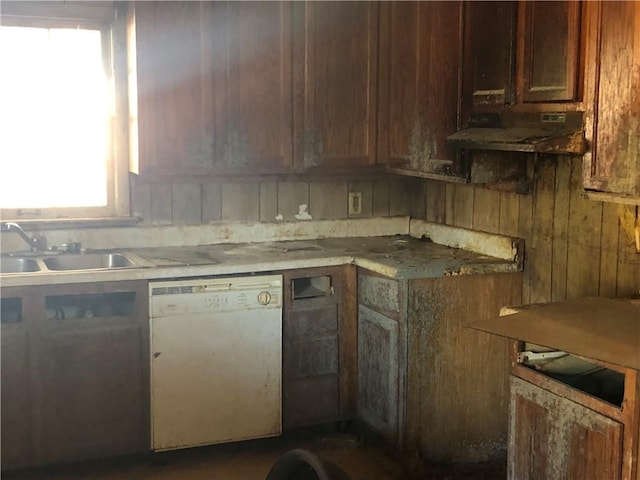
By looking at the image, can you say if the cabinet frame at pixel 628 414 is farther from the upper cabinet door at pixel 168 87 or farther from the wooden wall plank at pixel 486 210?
the upper cabinet door at pixel 168 87

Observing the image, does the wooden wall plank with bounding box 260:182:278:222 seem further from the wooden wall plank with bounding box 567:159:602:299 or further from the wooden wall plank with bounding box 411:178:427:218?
the wooden wall plank with bounding box 567:159:602:299

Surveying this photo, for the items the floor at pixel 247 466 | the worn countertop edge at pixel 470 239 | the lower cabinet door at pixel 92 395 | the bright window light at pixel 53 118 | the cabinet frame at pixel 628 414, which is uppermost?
the bright window light at pixel 53 118

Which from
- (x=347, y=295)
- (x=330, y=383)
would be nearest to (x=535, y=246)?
(x=347, y=295)

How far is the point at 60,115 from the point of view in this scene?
11.6 ft

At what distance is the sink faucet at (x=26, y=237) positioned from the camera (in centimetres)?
332

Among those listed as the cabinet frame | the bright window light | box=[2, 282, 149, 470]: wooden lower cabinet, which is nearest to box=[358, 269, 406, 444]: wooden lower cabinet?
box=[2, 282, 149, 470]: wooden lower cabinet

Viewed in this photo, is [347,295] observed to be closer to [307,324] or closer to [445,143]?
[307,324]

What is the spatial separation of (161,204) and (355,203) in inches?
40.1

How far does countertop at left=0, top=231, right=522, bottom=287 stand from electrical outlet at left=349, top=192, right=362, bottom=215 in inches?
8.9

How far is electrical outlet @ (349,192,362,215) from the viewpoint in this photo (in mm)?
4039

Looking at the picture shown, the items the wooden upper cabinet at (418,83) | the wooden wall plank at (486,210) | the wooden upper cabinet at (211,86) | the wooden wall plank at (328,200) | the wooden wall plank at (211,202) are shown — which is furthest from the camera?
the wooden wall plank at (328,200)

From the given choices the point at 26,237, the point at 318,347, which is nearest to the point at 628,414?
the point at 318,347

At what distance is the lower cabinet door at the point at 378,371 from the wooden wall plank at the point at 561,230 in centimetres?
68

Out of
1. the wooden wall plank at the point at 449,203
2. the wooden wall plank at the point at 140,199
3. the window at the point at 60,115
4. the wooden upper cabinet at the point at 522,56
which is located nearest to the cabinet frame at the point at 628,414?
the wooden upper cabinet at the point at 522,56
